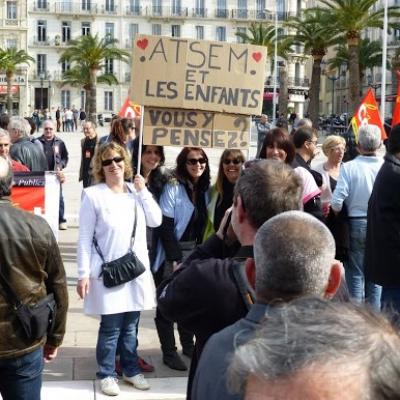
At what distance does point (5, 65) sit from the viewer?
64.6 m

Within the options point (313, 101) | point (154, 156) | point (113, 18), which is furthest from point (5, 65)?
point (154, 156)

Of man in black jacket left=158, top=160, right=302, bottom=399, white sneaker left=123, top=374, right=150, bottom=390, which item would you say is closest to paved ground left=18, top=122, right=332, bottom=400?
white sneaker left=123, top=374, right=150, bottom=390

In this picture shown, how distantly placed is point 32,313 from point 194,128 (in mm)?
2430

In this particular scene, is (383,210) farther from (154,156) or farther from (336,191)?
(154,156)

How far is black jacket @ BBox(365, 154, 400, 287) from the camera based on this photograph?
469 centimetres

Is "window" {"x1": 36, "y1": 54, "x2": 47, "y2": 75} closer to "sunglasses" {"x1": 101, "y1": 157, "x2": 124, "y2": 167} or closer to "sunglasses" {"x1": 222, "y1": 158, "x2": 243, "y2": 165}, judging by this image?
"sunglasses" {"x1": 222, "y1": 158, "x2": 243, "y2": 165}

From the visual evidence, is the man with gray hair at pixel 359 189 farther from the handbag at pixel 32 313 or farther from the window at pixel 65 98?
the window at pixel 65 98

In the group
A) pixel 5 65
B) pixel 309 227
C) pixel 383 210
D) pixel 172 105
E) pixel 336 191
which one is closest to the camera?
pixel 309 227

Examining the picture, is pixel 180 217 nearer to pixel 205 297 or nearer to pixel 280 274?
pixel 205 297

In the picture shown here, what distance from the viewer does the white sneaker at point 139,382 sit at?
502cm

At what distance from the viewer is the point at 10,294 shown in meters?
3.40

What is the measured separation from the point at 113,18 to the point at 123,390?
76.3 meters

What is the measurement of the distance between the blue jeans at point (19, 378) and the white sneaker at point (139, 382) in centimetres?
161

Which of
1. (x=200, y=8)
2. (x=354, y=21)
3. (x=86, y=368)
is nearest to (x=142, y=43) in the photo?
(x=86, y=368)
